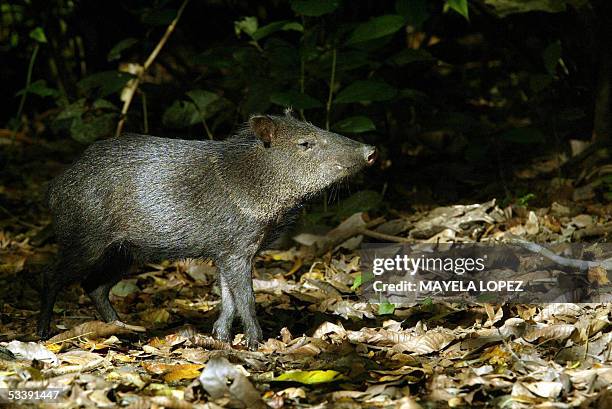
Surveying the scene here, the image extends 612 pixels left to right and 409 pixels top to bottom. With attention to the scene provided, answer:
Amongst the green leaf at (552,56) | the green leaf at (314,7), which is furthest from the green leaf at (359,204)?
the green leaf at (552,56)

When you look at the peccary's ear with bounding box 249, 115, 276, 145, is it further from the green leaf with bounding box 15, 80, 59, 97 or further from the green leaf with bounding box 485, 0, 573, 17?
the green leaf with bounding box 15, 80, 59, 97

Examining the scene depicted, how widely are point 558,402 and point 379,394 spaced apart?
0.79 meters

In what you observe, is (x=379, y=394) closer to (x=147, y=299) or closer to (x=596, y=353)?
(x=596, y=353)

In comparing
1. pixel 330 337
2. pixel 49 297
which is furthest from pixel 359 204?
pixel 49 297

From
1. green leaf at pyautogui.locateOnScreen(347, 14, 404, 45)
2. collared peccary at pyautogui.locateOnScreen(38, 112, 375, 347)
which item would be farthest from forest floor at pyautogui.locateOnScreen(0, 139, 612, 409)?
green leaf at pyautogui.locateOnScreen(347, 14, 404, 45)

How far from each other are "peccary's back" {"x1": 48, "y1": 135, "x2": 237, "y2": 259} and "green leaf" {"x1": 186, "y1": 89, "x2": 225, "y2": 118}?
2.53 metres

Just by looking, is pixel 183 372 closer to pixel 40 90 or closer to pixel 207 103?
pixel 207 103

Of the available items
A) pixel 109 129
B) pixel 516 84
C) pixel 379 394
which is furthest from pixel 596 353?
pixel 516 84

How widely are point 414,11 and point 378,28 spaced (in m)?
0.46

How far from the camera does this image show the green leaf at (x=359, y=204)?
7.91 metres

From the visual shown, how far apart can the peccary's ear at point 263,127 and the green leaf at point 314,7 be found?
1.65 metres

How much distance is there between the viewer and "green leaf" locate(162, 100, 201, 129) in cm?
877

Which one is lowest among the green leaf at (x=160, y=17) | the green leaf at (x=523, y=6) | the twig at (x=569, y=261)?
the twig at (x=569, y=261)

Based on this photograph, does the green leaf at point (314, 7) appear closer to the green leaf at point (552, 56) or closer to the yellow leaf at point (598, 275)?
the green leaf at point (552, 56)
